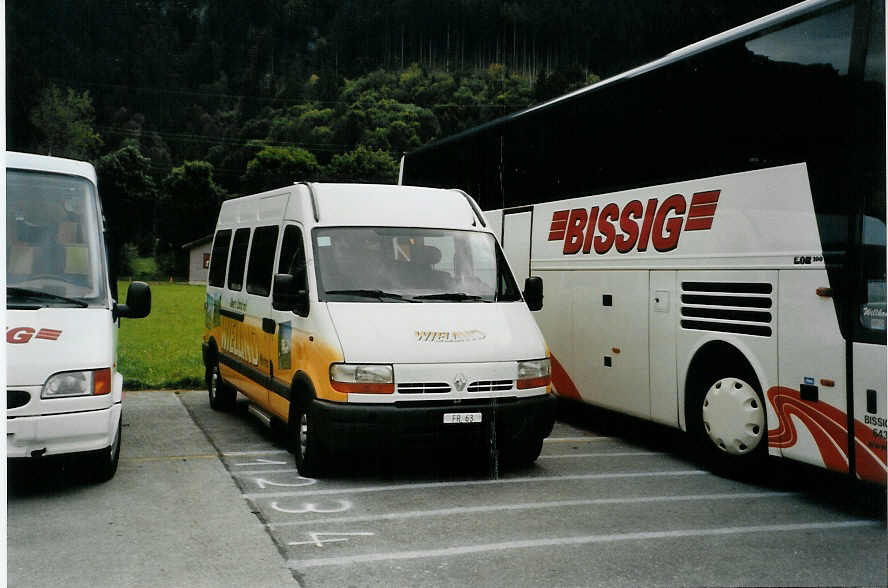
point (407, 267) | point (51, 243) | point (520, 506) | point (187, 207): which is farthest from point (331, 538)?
point (187, 207)

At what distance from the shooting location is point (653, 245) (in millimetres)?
8516

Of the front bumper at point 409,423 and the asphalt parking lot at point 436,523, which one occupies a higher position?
the front bumper at point 409,423

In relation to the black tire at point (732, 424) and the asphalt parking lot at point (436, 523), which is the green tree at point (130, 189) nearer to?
the asphalt parking lot at point (436, 523)

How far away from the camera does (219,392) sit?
1128cm

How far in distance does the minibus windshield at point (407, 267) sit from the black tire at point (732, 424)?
1876 mm

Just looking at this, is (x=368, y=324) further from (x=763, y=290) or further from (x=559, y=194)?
(x=559, y=194)

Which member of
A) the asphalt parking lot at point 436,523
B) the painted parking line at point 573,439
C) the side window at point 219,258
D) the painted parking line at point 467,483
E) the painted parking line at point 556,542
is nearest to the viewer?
the asphalt parking lot at point 436,523

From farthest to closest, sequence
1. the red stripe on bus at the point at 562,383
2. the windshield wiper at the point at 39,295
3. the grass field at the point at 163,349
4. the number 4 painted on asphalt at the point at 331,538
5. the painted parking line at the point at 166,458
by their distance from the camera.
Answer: the grass field at the point at 163,349, the red stripe on bus at the point at 562,383, the painted parking line at the point at 166,458, the windshield wiper at the point at 39,295, the number 4 painted on asphalt at the point at 331,538

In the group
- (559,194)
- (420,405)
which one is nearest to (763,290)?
(420,405)

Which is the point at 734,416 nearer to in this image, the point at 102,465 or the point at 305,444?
the point at 305,444

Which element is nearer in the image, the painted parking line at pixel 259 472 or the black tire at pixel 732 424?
→ the black tire at pixel 732 424

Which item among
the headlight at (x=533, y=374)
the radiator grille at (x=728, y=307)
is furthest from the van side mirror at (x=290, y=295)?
the radiator grille at (x=728, y=307)

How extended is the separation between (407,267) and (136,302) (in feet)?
7.42

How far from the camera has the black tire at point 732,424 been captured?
23.7 ft
